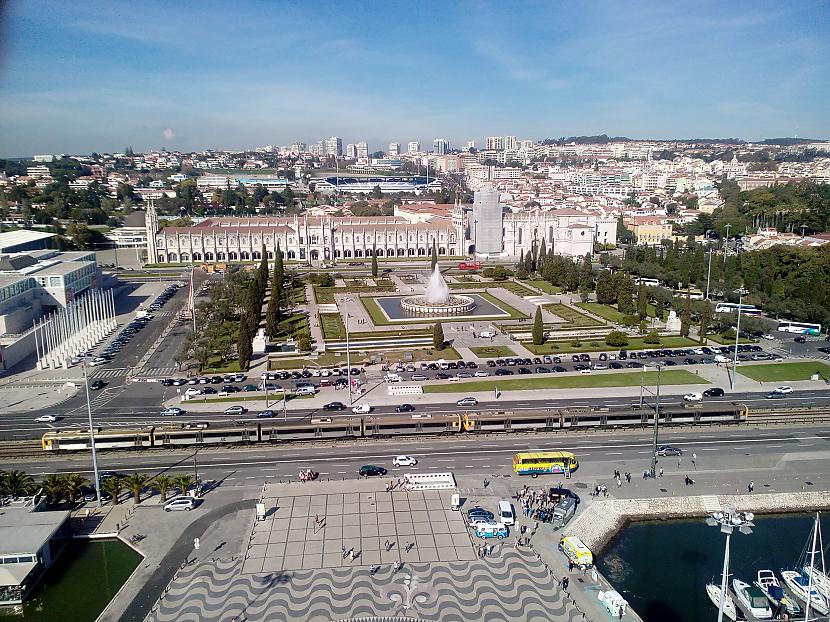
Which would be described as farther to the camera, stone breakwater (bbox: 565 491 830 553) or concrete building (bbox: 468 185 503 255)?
concrete building (bbox: 468 185 503 255)

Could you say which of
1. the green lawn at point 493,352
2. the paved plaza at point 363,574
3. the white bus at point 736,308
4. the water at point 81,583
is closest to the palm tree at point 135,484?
the water at point 81,583

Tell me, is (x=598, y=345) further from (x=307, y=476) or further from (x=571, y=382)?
(x=307, y=476)

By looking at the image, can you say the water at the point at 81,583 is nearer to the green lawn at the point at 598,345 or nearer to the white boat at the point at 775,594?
the white boat at the point at 775,594

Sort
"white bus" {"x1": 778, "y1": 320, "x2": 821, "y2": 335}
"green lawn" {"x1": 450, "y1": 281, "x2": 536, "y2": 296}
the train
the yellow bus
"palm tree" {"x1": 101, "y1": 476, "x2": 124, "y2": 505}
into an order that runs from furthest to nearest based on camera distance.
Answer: "green lawn" {"x1": 450, "y1": 281, "x2": 536, "y2": 296} → "white bus" {"x1": 778, "y1": 320, "x2": 821, "y2": 335} → the train → the yellow bus → "palm tree" {"x1": 101, "y1": 476, "x2": 124, "y2": 505}

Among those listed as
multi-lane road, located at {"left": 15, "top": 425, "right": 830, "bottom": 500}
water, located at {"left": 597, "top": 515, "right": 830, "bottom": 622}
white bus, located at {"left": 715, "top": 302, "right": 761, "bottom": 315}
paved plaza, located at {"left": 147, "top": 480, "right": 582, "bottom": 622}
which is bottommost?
water, located at {"left": 597, "top": 515, "right": 830, "bottom": 622}

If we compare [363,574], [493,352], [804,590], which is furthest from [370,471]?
[493,352]

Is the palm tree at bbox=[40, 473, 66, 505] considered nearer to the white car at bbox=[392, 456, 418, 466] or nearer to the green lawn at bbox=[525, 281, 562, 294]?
the white car at bbox=[392, 456, 418, 466]

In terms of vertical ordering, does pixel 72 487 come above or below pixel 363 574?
above

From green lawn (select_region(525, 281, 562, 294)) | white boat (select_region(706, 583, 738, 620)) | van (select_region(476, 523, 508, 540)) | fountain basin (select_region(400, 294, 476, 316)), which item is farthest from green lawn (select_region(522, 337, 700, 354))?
white boat (select_region(706, 583, 738, 620))
